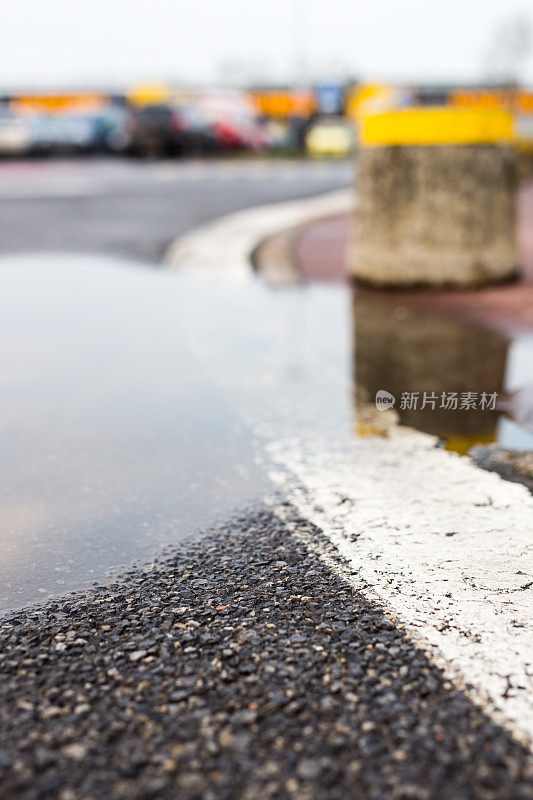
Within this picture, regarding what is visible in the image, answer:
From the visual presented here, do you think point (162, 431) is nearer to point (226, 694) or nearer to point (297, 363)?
point (297, 363)

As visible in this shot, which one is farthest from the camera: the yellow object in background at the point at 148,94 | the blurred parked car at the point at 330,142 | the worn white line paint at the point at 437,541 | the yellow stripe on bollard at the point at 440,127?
the yellow object in background at the point at 148,94

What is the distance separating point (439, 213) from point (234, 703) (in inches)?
180

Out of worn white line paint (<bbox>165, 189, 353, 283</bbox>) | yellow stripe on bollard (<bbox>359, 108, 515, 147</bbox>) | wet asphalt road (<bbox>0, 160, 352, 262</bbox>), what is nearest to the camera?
yellow stripe on bollard (<bbox>359, 108, 515, 147</bbox>)

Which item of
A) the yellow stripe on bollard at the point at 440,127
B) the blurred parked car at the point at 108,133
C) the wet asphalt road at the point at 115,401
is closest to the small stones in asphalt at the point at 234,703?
the wet asphalt road at the point at 115,401

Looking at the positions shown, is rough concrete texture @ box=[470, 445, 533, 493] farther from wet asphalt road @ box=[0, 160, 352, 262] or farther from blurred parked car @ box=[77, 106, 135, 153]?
blurred parked car @ box=[77, 106, 135, 153]

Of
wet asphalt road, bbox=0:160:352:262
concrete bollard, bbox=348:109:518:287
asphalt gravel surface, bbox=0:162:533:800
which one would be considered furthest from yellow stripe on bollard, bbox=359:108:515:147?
asphalt gravel surface, bbox=0:162:533:800

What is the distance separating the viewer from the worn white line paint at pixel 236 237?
6996 mm

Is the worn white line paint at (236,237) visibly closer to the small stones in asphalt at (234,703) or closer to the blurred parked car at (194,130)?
the small stones in asphalt at (234,703)

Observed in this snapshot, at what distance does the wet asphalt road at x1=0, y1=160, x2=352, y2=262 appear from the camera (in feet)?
27.5

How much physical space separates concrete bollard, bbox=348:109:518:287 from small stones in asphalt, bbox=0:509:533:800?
12.9 feet

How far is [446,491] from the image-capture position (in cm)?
285

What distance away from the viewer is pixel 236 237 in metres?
8.39

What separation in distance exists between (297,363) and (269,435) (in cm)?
107

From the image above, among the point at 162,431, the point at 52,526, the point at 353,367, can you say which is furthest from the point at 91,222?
the point at 52,526
